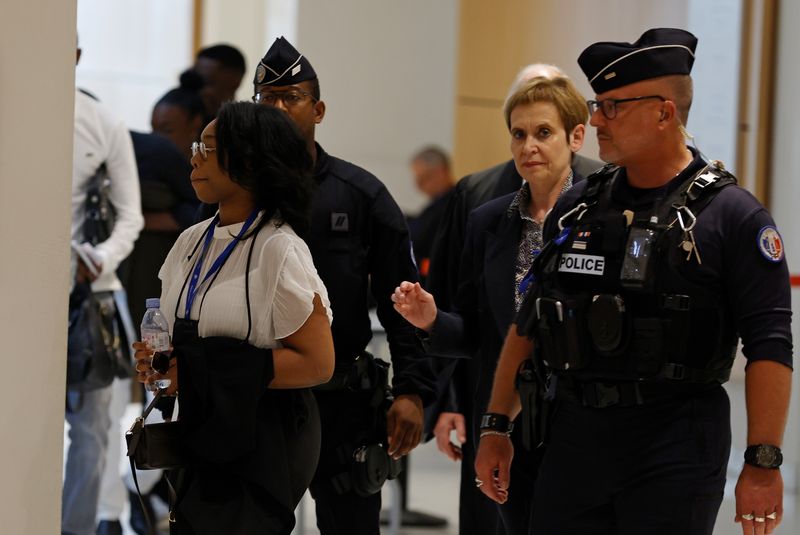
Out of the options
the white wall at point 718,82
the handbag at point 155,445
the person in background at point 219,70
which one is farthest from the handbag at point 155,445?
the white wall at point 718,82

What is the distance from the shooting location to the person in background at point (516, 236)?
9.52ft

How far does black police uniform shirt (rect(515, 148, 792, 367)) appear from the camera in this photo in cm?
216

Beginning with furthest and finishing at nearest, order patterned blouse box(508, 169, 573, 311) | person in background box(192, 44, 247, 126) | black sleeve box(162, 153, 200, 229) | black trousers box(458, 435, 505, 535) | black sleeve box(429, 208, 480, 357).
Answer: person in background box(192, 44, 247, 126)
black sleeve box(162, 153, 200, 229)
black trousers box(458, 435, 505, 535)
patterned blouse box(508, 169, 573, 311)
black sleeve box(429, 208, 480, 357)

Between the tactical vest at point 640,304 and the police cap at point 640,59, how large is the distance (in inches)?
8.3

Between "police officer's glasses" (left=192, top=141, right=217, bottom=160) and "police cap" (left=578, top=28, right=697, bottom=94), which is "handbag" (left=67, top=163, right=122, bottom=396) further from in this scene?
"police cap" (left=578, top=28, right=697, bottom=94)

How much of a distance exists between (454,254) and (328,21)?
14.6 ft

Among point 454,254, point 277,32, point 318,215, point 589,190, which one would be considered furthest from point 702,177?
point 277,32

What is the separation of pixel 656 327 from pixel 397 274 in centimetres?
78

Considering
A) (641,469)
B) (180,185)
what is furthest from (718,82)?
(641,469)

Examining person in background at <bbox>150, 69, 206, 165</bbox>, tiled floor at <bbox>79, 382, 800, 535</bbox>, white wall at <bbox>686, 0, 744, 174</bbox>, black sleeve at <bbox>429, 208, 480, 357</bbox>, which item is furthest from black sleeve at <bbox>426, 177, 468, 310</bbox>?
white wall at <bbox>686, 0, 744, 174</bbox>

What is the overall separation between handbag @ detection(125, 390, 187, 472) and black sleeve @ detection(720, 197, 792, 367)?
1018 millimetres

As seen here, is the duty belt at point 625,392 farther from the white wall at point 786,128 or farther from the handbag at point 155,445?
the white wall at point 786,128

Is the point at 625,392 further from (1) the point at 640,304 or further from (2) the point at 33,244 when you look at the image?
(2) the point at 33,244

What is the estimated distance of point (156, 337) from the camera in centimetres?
224
